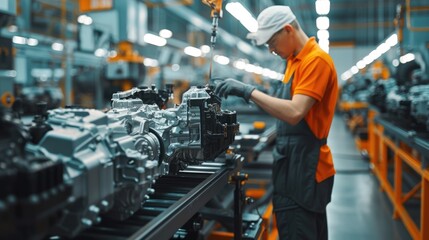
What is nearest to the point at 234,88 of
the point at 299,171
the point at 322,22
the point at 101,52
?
the point at 299,171

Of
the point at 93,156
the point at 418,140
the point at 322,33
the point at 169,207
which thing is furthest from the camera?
the point at 322,33

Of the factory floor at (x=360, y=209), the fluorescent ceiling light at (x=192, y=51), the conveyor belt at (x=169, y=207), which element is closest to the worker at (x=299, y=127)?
the conveyor belt at (x=169, y=207)

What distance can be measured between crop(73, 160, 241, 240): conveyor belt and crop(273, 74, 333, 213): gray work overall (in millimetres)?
357

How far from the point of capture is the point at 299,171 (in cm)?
236

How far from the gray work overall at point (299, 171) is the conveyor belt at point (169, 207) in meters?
0.36

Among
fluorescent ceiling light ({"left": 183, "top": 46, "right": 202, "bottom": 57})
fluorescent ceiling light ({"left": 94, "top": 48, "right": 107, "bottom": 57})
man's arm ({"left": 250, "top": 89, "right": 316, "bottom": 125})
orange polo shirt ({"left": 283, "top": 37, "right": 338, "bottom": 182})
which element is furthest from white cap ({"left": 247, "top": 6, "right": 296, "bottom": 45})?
fluorescent ceiling light ({"left": 183, "top": 46, "right": 202, "bottom": 57})

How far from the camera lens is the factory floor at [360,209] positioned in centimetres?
420

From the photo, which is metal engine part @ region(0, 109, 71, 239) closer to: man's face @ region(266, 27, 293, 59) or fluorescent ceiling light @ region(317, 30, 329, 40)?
man's face @ region(266, 27, 293, 59)

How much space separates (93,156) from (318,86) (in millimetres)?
1408

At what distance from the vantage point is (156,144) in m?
1.75

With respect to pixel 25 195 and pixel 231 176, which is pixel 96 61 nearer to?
pixel 231 176

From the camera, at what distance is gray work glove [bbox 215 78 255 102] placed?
7.56 ft

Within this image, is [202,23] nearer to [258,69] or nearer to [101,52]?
[258,69]

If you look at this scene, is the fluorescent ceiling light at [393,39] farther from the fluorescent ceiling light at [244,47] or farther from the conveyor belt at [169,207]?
the fluorescent ceiling light at [244,47]
